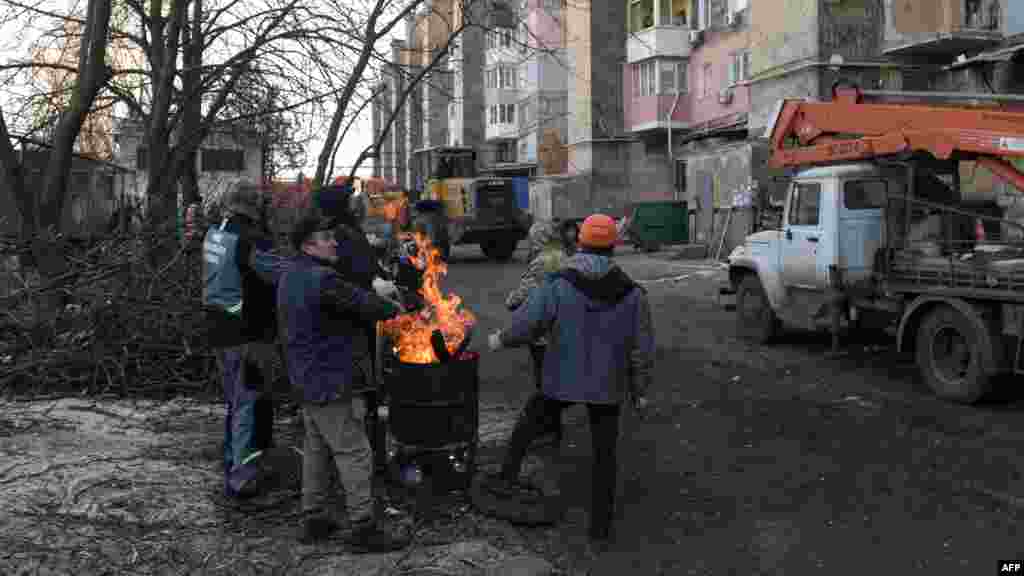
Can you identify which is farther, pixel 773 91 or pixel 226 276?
pixel 773 91

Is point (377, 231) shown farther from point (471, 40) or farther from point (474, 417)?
point (471, 40)

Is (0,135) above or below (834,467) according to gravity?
above

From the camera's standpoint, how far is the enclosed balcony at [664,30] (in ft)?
127

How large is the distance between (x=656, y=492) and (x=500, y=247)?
919 inches

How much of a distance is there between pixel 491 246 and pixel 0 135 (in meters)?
21.2

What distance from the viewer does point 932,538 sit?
5.30 m

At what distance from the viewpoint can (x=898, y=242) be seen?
33.5 feet

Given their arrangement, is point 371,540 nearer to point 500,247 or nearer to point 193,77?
point 193,77

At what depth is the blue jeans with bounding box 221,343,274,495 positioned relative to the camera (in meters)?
5.55

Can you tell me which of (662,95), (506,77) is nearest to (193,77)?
(662,95)

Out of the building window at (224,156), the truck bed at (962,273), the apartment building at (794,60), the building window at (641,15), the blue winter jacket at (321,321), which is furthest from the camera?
the building window at (641,15)

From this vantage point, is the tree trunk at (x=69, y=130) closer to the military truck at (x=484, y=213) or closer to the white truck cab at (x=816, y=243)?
the white truck cab at (x=816, y=243)

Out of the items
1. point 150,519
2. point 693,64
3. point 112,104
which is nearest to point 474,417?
point 150,519

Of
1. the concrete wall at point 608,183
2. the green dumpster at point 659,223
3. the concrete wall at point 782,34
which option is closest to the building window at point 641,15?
the concrete wall at point 608,183
